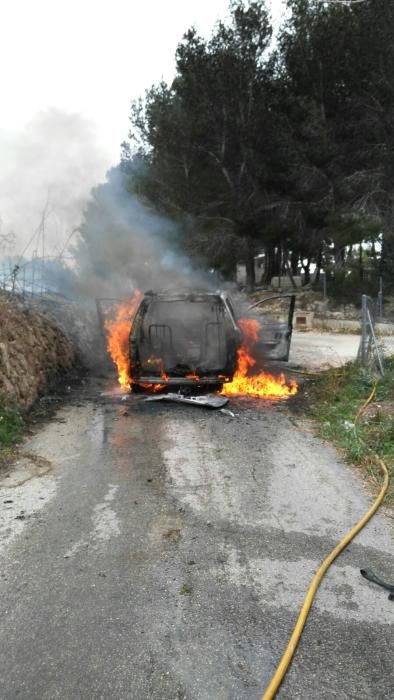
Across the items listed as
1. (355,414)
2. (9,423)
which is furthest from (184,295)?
(9,423)

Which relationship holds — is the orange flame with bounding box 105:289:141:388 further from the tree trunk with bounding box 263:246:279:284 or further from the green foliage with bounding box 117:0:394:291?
the tree trunk with bounding box 263:246:279:284

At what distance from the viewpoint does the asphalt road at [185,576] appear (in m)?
2.32

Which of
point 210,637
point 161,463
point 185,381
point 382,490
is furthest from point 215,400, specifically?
point 210,637

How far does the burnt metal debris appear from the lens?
2911 millimetres

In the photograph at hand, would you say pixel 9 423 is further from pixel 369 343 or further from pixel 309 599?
pixel 369 343

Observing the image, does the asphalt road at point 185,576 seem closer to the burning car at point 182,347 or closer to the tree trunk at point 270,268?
the burning car at point 182,347

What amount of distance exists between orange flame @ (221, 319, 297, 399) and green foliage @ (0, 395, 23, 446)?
3380 mm

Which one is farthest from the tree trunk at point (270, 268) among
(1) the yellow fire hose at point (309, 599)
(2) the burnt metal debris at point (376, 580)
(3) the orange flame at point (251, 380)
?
(2) the burnt metal debris at point (376, 580)

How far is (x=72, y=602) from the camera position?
2.83 m

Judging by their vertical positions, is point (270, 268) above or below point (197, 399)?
above

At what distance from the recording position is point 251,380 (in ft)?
28.0

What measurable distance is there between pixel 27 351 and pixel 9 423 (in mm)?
1887

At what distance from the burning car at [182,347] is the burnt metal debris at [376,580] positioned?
4.75 m

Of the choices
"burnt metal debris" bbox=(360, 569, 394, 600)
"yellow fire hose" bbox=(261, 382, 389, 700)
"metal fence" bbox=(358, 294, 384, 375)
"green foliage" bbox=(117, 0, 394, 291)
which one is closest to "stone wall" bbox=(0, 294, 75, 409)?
"yellow fire hose" bbox=(261, 382, 389, 700)
